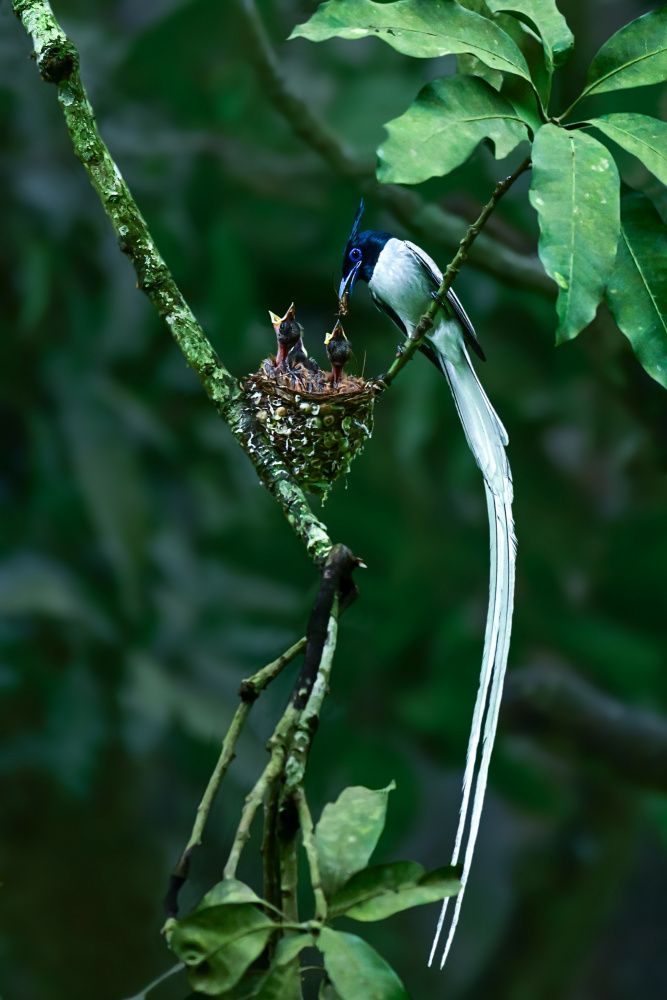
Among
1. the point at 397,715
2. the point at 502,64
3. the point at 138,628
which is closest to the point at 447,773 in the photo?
the point at 397,715

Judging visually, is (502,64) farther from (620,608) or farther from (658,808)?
(658,808)

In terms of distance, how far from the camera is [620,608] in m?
1.67

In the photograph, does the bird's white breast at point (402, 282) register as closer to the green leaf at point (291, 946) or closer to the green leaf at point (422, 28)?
the green leaf at point (422, 28)

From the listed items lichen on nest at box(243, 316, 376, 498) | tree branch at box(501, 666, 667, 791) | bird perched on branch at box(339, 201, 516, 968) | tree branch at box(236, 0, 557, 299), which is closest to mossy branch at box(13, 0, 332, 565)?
lichen on nest at box(243, 316, 376, 498)

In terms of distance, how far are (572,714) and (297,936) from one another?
124 centimetres

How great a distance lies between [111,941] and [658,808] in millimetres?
1056

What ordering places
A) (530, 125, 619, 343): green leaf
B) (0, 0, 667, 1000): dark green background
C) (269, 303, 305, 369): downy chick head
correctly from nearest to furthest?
(530, 125, 619, 343): green leaf
(269, 303, 305, 369): downy chick head
(0, 0, 667, 1000): dark green background

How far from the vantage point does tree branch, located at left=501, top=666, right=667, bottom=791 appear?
1.66 m

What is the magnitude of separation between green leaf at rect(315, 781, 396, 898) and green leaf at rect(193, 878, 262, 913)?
0.05 m

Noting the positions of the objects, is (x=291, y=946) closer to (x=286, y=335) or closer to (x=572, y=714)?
(x=286, y=335)

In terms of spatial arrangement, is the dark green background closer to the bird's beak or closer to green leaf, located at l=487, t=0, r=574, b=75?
the bird's beak

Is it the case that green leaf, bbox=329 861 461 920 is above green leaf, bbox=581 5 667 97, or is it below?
below

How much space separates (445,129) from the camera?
659mm

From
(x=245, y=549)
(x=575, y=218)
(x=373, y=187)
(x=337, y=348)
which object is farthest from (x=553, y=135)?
(x=245, y=549)
